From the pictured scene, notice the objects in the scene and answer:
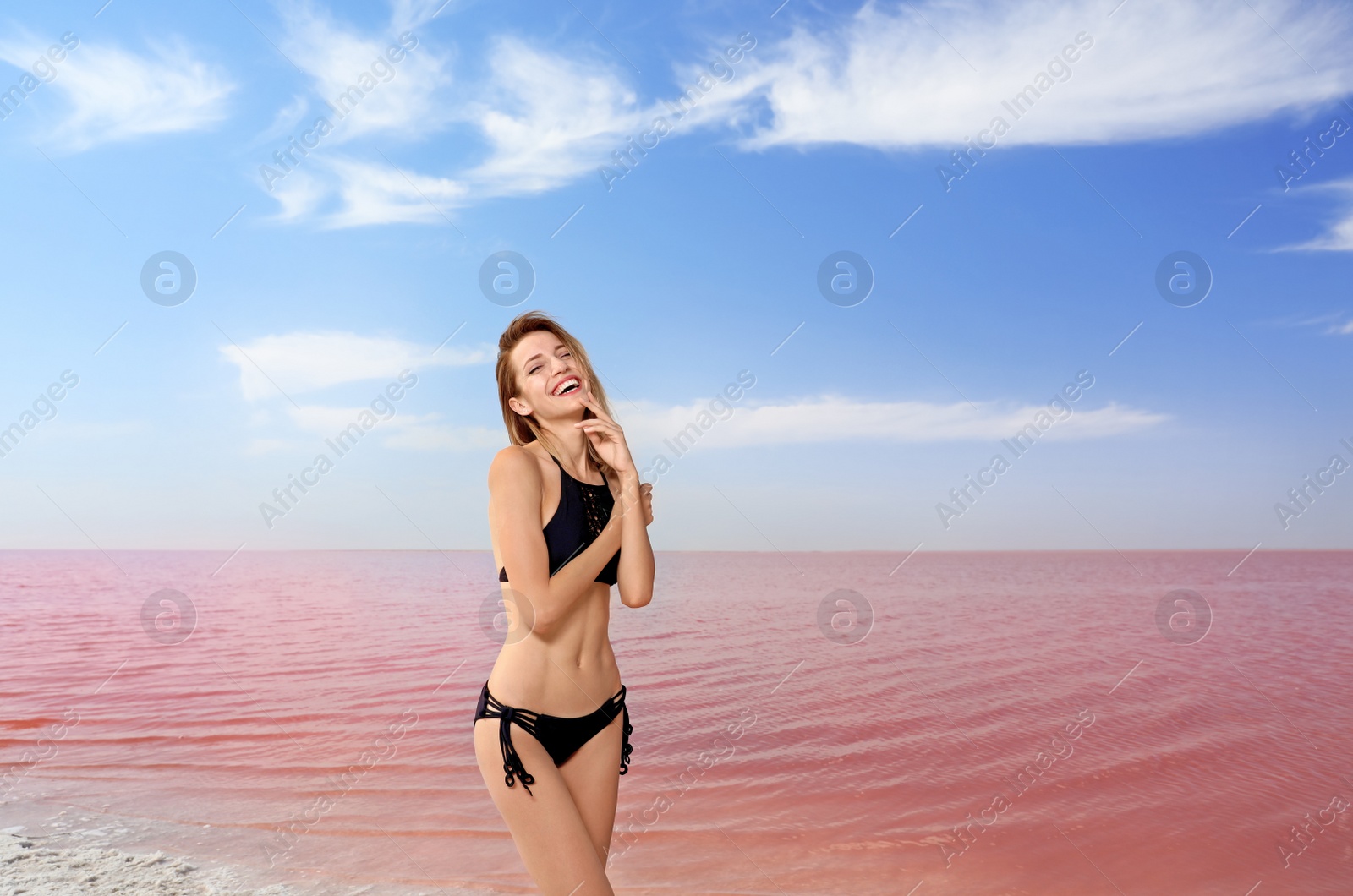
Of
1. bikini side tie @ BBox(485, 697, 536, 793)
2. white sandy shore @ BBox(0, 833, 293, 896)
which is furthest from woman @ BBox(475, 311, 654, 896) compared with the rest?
white sandy shore @ BBox(0, 833, 293, 896)

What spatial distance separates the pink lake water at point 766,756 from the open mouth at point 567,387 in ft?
11.2

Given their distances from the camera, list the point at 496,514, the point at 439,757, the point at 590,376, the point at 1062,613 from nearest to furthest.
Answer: the point at 496,514 → the point at 590,376 → the point at 439,757 → the point at 1062,613

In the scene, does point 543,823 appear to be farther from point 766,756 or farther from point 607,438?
point 766,756

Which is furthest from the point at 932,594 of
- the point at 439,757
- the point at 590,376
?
the point at 590,376

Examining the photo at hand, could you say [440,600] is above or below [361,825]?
above

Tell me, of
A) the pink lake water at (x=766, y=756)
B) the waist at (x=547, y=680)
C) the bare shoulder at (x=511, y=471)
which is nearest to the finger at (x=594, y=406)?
the bare shoulder at (x=511, y=471)

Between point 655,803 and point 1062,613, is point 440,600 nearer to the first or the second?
point 1062,613

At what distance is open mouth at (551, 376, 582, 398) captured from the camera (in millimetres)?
2881

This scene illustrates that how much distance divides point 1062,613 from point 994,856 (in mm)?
15344

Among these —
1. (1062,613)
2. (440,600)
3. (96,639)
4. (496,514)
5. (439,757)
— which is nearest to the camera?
(496,514)

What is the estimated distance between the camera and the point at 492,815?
252 inches

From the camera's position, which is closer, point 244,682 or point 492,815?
point 492,815

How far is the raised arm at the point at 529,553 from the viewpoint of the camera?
256 cm

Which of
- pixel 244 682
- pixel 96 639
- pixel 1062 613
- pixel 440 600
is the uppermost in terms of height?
pixel 440 600
